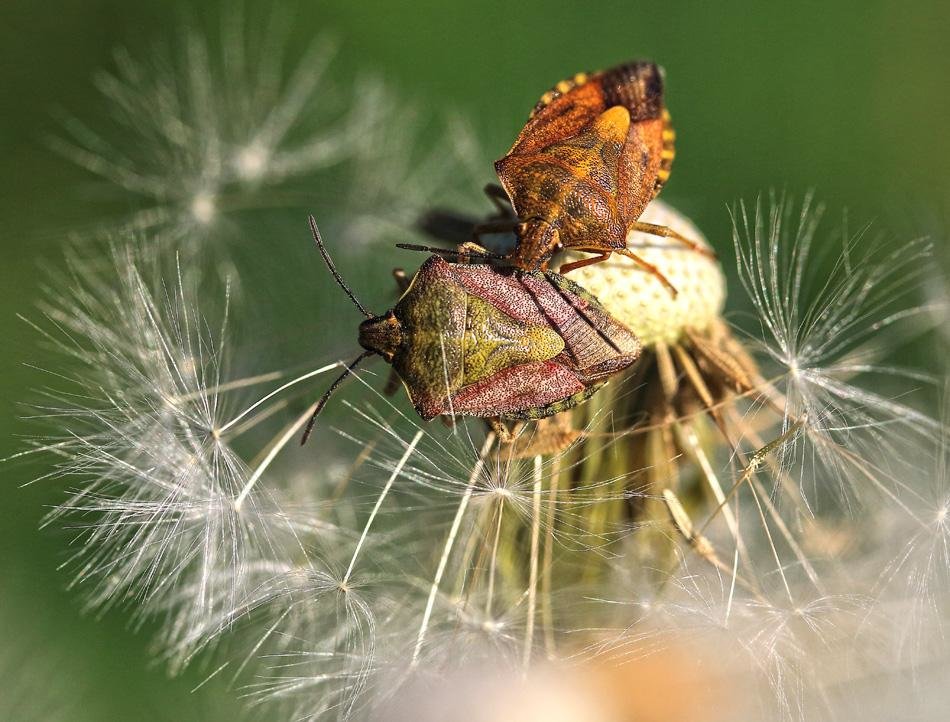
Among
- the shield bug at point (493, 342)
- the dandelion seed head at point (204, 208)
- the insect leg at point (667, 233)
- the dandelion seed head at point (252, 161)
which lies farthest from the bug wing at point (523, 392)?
the dandelion seed head at point (252, 161)

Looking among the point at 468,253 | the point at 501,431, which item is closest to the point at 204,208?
the point at 468,253

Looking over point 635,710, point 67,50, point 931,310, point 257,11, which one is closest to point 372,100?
point 257,11

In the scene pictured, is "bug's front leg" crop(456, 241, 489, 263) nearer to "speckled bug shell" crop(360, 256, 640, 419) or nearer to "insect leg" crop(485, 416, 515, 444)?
"speckled bug shell" crop(360, 256, 640, 419)

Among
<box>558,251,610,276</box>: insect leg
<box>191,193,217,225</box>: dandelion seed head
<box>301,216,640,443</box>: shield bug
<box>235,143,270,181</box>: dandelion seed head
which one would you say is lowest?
<box>301,216,640,443</box>: shield bug

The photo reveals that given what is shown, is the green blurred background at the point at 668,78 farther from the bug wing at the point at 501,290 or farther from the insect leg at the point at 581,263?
the bug wing at the point at 501,290

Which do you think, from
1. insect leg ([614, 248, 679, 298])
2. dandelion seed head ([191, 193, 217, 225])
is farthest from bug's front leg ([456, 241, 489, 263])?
dandelion seed head ([191, 193, 217, 225])

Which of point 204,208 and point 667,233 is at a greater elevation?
point 204,208

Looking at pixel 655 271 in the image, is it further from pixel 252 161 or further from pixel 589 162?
pixel 252 161
